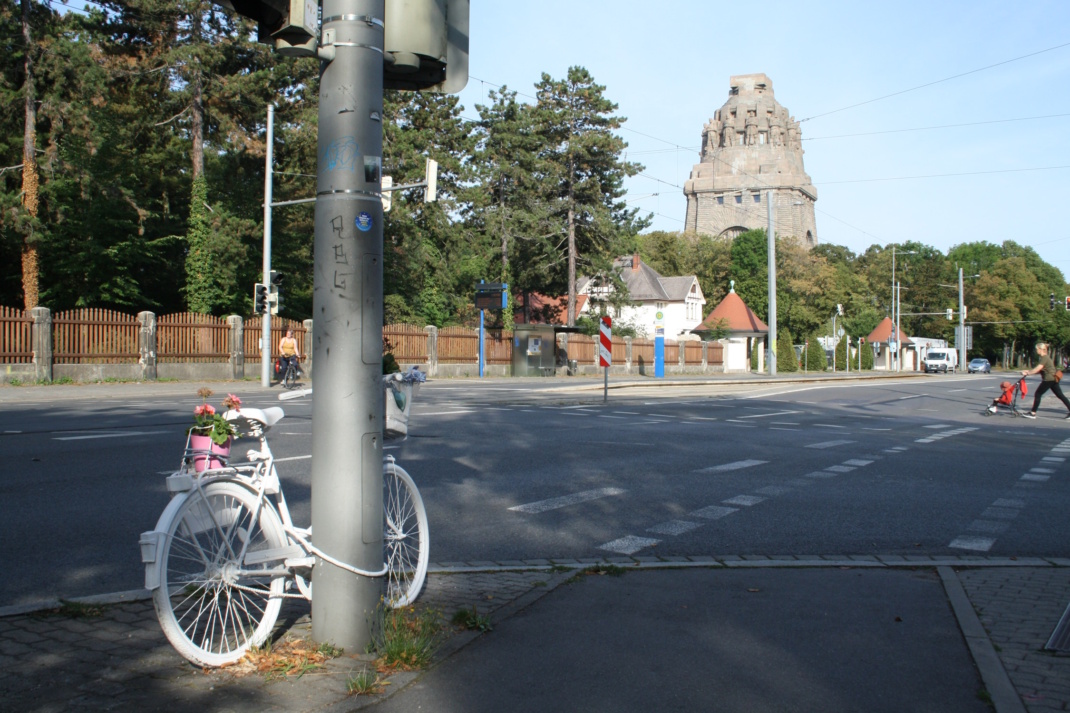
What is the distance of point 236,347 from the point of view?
3419 centimetres

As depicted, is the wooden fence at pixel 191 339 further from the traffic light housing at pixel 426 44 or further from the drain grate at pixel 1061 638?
the drain grate at pixel 1061 638

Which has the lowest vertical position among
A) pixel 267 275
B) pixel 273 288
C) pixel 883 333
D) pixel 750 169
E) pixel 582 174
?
pixel 883 333

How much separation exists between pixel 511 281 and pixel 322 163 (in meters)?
→ 50.4

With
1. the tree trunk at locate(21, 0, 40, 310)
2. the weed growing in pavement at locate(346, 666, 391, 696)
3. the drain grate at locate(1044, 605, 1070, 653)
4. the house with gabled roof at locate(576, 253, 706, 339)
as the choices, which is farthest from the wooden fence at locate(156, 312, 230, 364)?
the house with gabled roof at locate(576, 253, 706, 339)

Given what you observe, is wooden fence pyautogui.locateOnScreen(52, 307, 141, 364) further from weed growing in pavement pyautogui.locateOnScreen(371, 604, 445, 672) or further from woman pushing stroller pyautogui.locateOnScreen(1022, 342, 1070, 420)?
weed growing in pavement pyautogui.locateOnScreen(371, 604, 445, 672)

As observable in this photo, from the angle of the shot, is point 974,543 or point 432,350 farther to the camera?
point 432,350

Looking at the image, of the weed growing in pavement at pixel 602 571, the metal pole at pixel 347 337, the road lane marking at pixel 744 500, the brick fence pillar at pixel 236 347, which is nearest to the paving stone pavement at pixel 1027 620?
the weed growing in pavement at pixel 602 571

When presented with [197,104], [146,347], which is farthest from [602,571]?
[197,104]

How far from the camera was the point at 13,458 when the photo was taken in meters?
10.2

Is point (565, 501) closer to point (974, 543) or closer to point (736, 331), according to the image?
point (974, 543)

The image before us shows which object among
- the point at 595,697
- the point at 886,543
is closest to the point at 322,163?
the point at 595,697

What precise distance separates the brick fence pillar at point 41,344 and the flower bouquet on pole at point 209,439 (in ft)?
87.2

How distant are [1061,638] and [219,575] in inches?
155

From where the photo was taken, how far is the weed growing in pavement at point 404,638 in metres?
3.95
